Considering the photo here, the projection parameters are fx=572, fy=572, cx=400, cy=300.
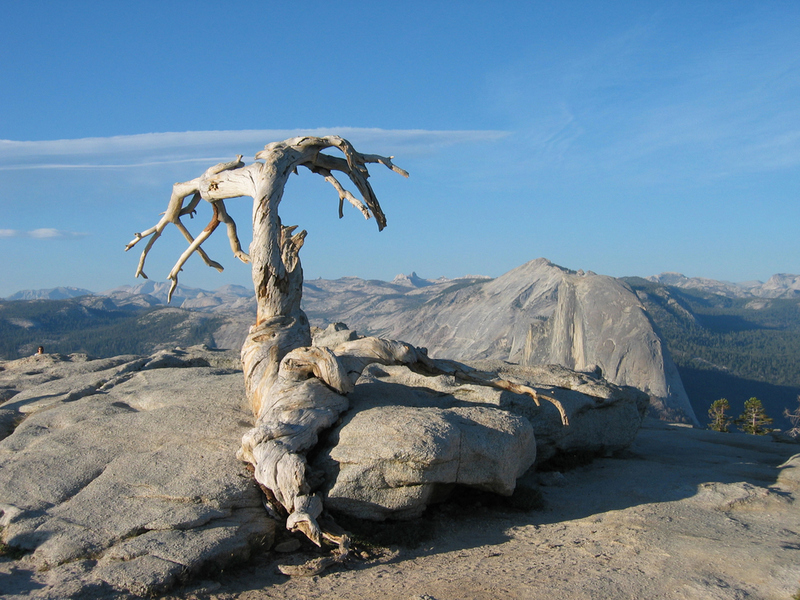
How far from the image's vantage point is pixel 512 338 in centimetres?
14162

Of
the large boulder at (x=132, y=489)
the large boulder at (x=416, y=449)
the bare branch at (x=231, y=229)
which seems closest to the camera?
the large boulder at (x=132, y=489)

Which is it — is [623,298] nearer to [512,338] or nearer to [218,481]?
[512,338]

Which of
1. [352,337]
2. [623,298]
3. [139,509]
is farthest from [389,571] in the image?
[623,298]

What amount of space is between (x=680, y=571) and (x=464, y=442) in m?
4.12

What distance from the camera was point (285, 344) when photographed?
14.5 meters

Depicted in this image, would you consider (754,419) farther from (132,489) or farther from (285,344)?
(132,489)

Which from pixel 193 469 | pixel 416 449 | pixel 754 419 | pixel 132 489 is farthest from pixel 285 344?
pixel 754 419

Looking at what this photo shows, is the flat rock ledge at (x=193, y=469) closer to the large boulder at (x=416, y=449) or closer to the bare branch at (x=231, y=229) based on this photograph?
the large boulder at (x=416, y=449)

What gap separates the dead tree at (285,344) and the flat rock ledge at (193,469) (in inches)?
22.7

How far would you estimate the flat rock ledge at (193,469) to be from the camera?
358 inches

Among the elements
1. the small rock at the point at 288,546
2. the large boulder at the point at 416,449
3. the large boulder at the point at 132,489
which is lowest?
the small rock at the point at 288,546

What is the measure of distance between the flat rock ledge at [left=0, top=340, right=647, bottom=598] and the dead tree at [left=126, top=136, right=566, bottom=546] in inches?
22.7

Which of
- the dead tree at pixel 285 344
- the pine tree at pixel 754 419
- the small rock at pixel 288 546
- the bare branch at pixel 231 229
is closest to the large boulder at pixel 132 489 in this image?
the small rock at pixel 288 546

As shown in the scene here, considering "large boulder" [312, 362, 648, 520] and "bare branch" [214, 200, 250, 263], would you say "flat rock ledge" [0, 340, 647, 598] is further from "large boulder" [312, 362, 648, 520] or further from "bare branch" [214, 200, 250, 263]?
"bare branch" [214, 200, 250, 263]
